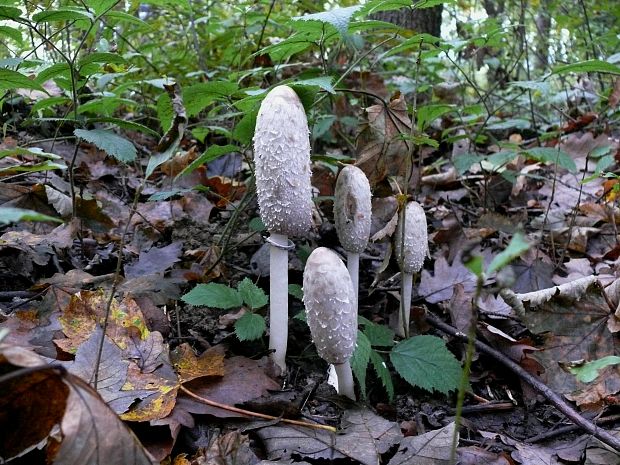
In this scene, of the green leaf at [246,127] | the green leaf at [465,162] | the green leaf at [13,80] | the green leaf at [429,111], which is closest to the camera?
the green leaf at [13,80]

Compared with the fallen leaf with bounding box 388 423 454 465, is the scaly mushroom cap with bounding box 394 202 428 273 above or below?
above

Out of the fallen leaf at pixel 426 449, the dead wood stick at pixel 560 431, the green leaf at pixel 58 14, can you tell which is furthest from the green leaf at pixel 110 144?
the dead wood stick at pixel 560 431

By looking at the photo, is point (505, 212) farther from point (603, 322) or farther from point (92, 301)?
point (92, 301)

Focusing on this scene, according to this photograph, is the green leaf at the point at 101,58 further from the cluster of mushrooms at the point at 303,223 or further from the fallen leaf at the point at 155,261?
the fallen leaf at the point at 155,261

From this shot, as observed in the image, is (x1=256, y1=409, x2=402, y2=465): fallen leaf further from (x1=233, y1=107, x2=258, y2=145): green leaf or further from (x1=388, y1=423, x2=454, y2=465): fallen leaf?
(x1=233, y1=107, x2=258, y2=145): green leaf

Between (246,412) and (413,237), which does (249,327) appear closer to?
(246,412)

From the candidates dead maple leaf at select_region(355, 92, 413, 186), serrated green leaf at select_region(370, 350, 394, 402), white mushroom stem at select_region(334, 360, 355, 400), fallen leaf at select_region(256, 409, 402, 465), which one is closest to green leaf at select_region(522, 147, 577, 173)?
dead maple leaf at select_region(355, 92, 413, 186)
